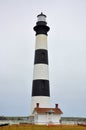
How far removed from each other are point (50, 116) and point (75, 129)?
7.20m

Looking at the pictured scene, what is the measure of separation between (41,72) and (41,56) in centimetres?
162

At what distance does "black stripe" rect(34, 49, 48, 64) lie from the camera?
27266 millimetres

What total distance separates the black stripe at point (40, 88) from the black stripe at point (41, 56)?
199 cm

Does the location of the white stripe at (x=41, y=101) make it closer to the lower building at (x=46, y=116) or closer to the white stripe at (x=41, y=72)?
the lower building at (x=46, y=116)

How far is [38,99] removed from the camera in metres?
26.4

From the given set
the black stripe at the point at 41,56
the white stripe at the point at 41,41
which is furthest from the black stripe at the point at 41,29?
the black stripe at the point at 41,56

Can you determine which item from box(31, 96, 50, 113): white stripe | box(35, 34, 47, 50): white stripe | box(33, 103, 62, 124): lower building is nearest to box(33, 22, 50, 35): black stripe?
box(35, 34, 47, 50): white stripe

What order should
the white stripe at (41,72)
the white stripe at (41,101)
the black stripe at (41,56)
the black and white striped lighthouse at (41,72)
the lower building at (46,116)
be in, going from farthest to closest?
the black stripe at (41,56) → the white stripe at (41,72) → the black and white striped lighthouse at (41,72) → the white stripe at (41,101) → the lower building at (46,116)

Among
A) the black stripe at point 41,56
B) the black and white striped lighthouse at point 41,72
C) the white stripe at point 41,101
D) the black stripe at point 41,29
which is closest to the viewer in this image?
the white stripe at point 41,101

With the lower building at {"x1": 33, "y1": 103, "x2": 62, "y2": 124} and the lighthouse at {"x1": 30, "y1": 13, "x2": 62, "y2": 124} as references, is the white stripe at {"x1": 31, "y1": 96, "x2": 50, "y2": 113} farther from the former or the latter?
the lower building at {"x1": 33, "y1": 103, "x2": 62, "y2": 124}

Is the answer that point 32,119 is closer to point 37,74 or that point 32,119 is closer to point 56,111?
point 56,111

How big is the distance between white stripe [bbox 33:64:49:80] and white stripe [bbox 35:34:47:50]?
76.7 inches

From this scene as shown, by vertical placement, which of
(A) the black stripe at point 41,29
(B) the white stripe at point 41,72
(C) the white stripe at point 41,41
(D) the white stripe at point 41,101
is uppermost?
(A) the black stripe at point 41,29

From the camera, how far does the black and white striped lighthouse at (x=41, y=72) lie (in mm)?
26516
